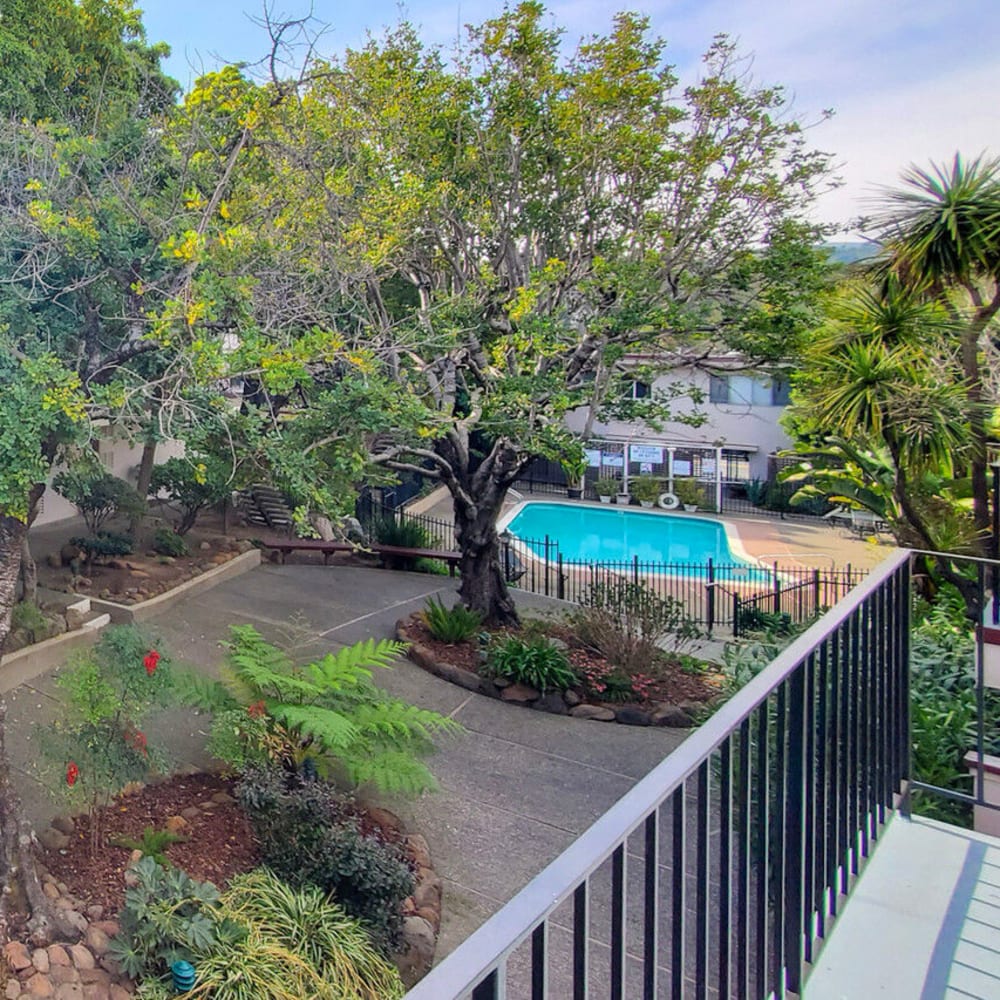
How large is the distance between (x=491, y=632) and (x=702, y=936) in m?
8.86

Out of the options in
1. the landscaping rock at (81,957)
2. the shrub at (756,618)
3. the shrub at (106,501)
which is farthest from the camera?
the shrub at (756,618)

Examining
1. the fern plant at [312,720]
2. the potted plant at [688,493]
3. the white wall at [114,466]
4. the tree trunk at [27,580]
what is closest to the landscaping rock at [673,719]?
the fern plant at [312,720]

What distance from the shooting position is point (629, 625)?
9258 millimetres

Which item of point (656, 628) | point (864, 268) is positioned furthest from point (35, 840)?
point (864, 268)

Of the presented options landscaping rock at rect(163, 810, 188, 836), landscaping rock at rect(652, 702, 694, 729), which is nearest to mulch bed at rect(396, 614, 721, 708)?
landscaping rock at rect(652, 702, 694, 729)

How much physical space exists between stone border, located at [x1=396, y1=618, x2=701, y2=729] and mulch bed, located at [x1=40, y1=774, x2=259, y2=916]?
2.69 meters

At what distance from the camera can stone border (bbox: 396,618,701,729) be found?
318 inches

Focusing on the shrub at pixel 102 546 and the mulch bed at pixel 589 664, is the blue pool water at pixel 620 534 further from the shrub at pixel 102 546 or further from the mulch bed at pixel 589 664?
the shrub at pixel 102 546

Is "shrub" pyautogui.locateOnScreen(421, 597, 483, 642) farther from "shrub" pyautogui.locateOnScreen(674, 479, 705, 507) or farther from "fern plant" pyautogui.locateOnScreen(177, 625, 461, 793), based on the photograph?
"shrub" pyautogui.locateOnScreen(674, 479, 705, 507)

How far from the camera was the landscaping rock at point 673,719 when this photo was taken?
26.5ft

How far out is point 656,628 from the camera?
9.30 metres

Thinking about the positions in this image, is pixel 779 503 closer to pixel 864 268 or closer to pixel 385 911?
pixel 864 268

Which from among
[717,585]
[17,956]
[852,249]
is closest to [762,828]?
[17,956]

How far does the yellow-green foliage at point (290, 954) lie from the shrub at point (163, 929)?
8 centimetres
